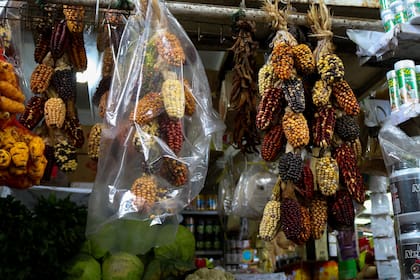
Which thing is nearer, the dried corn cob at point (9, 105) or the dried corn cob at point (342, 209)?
the dried corn cob at point (9, 105)

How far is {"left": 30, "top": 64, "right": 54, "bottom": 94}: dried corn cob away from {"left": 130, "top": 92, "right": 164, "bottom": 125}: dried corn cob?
1.24 ft

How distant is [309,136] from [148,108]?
56cm

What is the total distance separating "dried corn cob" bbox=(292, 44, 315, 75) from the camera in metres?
1.60

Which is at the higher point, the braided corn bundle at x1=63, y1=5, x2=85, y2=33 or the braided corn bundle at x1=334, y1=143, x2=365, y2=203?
the braided corn bundle at x1=63, y1=5, x2=85, y2=33

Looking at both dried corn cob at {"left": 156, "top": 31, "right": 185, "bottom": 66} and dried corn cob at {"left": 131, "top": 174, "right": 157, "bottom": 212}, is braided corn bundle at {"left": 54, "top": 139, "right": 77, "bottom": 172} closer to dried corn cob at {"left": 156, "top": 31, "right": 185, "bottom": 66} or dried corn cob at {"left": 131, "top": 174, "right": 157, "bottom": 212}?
dried corn cob at {"left": 131, "top": 174, "right": 157, "bottom": 212}

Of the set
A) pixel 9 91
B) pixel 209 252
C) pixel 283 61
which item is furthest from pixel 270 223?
pixel 209 252

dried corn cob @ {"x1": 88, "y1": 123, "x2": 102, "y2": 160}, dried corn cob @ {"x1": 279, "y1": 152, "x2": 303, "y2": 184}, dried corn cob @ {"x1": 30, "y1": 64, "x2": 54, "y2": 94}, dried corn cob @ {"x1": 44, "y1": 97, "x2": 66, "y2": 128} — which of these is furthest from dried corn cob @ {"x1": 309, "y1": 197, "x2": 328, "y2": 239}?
dried corn cob @ {"x1": 30, "y1": 64, "x2": 54, "y2": 94}

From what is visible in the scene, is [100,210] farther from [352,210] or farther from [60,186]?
[60,186]

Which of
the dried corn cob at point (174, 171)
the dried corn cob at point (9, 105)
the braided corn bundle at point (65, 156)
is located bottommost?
the dried corn cob at point (174, 171)

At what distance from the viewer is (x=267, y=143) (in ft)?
5.21

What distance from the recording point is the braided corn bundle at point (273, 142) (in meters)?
1.57

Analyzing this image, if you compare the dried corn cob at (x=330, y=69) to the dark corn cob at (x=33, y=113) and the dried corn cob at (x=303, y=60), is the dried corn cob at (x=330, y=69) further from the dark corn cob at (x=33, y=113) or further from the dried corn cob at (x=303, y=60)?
the dark corn cob at (x=33, y=113)

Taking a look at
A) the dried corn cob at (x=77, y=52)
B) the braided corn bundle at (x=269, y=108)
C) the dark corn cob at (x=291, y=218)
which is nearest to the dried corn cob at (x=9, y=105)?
the dried corn cob at (x=77, y=52)

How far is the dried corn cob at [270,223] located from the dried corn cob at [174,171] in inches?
12.3
